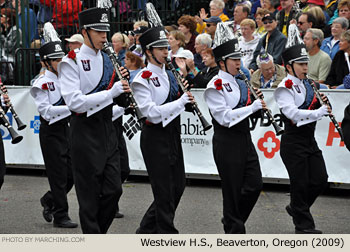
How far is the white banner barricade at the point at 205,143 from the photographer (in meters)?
10.6

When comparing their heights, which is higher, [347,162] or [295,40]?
[295,40]

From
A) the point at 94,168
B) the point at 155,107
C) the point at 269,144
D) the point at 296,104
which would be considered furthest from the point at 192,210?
the point at 94,168

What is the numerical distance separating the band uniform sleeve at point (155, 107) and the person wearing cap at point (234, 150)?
475mm

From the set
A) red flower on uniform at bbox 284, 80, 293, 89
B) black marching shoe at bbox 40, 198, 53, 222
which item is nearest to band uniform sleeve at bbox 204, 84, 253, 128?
red flower on uniform at bbox 284, 80, 293, 89

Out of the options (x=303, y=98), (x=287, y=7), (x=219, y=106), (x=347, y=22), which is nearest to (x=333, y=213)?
(x=303, y=98)

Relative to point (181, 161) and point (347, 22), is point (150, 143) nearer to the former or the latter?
point (181, 161)

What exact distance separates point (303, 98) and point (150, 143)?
1.84 meters

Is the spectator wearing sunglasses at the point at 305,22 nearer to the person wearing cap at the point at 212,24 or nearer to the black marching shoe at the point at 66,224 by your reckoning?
the person wearing cap at the point at 212,24

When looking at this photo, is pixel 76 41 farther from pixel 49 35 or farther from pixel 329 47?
pixel 329 47

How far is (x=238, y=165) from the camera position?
7625 millimetres

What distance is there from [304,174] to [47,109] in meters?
2.90

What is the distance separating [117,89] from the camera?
22.3ft

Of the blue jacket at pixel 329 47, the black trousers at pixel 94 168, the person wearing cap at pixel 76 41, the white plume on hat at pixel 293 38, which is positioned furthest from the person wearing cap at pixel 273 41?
the black trousers at pixel 94 168

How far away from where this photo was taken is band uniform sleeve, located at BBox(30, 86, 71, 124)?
8753 mm
